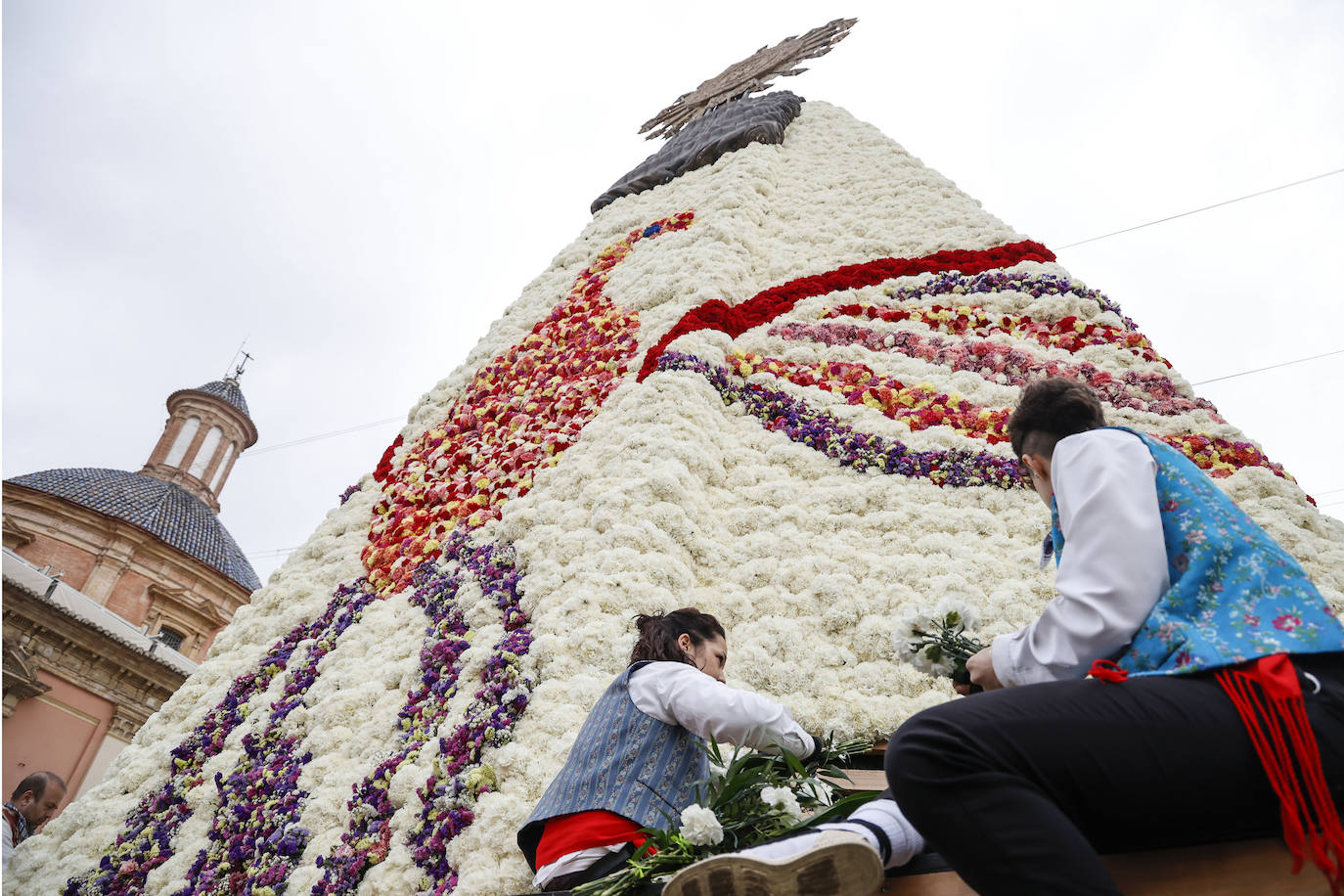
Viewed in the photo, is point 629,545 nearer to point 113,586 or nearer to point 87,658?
point 87,658

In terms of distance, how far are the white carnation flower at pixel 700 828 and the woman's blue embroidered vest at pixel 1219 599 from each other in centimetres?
106

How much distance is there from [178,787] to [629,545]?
9.13 ft

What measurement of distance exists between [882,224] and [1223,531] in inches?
236

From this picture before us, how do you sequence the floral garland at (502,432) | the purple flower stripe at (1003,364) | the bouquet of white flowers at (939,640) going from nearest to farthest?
1. the bouquet of white flowers at (939,640)
2. the purple flower stripe at (1003,364)
3. the floral garland at (502,432)

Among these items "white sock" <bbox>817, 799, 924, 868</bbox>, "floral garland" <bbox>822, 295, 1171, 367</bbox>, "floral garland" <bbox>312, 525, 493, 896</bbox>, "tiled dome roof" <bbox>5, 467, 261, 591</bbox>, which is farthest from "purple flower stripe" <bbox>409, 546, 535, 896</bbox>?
"tiled dome roof" <bbox>5, 467, 261, 591</bbox>

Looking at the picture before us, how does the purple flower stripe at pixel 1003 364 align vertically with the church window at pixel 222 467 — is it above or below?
above

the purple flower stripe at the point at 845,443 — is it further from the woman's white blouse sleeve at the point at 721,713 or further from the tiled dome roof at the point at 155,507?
the tiled dome roof at the point at 155,507

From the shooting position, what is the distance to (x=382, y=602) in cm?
533

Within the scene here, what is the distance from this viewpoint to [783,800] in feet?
7.76

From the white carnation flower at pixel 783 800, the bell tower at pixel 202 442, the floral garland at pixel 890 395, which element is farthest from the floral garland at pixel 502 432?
the bell tower at pixel 202 442

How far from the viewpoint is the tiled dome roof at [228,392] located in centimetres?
2808

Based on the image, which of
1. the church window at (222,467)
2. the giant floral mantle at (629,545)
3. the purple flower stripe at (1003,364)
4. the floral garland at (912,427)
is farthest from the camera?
the church window at (222,467)

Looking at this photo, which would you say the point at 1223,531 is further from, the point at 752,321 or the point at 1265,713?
the point at 752,321

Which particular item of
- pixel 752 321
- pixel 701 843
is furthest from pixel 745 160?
pixel 701 843
